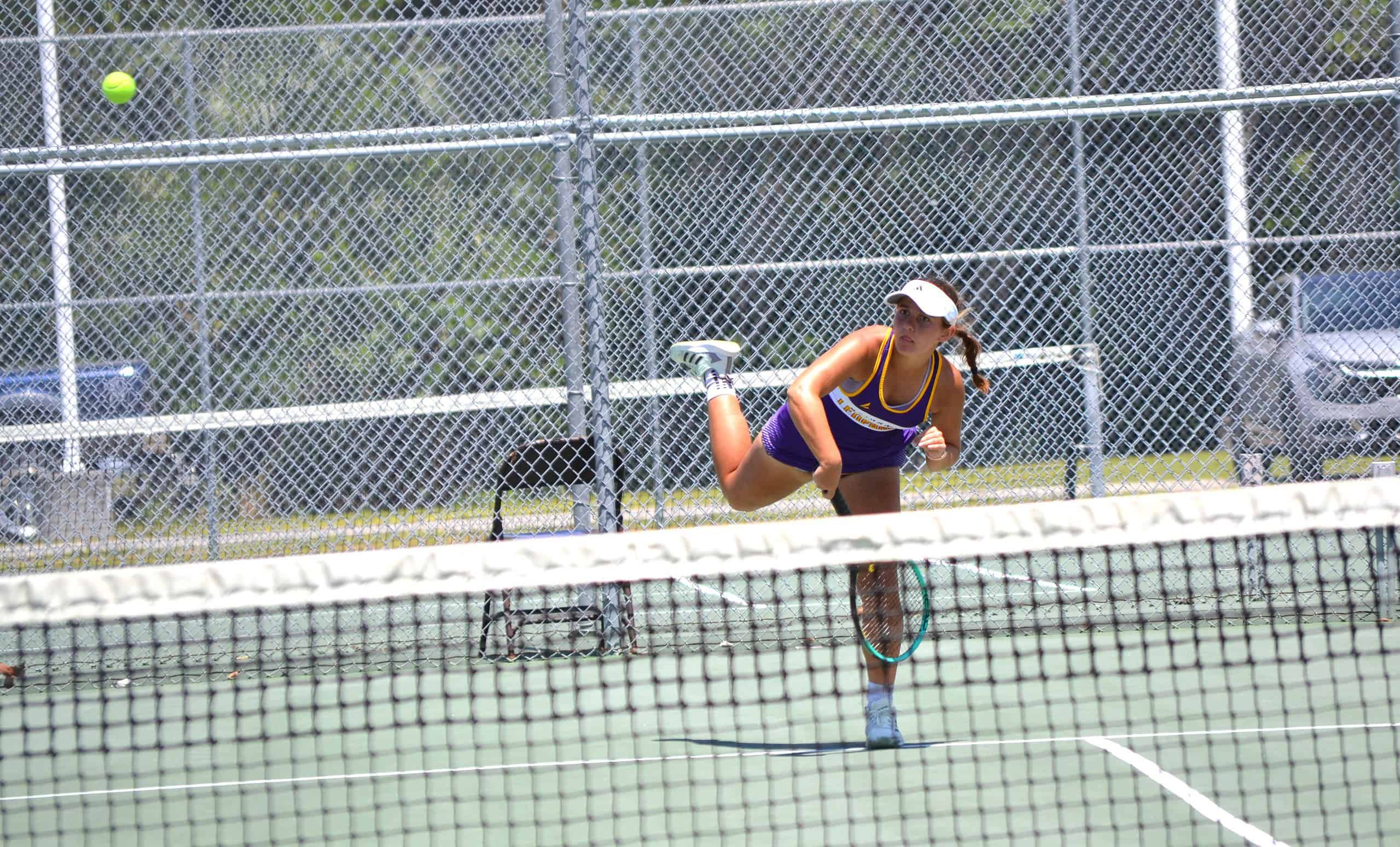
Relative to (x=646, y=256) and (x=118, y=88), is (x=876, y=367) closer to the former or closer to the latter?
(x=646, y=256)

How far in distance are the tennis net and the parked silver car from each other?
22.6 inches

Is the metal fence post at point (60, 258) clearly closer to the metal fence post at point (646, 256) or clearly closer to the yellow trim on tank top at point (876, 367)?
the metal fence post at point (646, 256)

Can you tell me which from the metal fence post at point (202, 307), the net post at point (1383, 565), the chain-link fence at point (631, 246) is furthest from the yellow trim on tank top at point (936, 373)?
the metal fence post at point (202, 307)

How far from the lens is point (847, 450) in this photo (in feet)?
14.5

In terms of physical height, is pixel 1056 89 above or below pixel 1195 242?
above

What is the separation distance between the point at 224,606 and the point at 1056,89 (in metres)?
4.74

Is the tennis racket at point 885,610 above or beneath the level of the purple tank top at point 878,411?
beneath

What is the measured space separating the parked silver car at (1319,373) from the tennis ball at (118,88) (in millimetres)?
4881

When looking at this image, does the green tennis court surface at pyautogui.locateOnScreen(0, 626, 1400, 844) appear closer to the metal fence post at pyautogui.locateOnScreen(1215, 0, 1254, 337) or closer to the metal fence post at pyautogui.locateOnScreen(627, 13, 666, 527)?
the metal fence post at pyautogui.locateOnScreen(627, 13, 666, 527)

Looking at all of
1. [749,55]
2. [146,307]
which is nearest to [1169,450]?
[749,55]

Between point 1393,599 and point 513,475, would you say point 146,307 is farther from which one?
point 1393,599

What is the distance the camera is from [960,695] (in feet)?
16.2

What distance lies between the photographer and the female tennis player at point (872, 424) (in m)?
4.05

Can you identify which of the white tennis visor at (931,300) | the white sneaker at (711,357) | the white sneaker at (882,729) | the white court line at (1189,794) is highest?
the white sneaker at (711,357)
